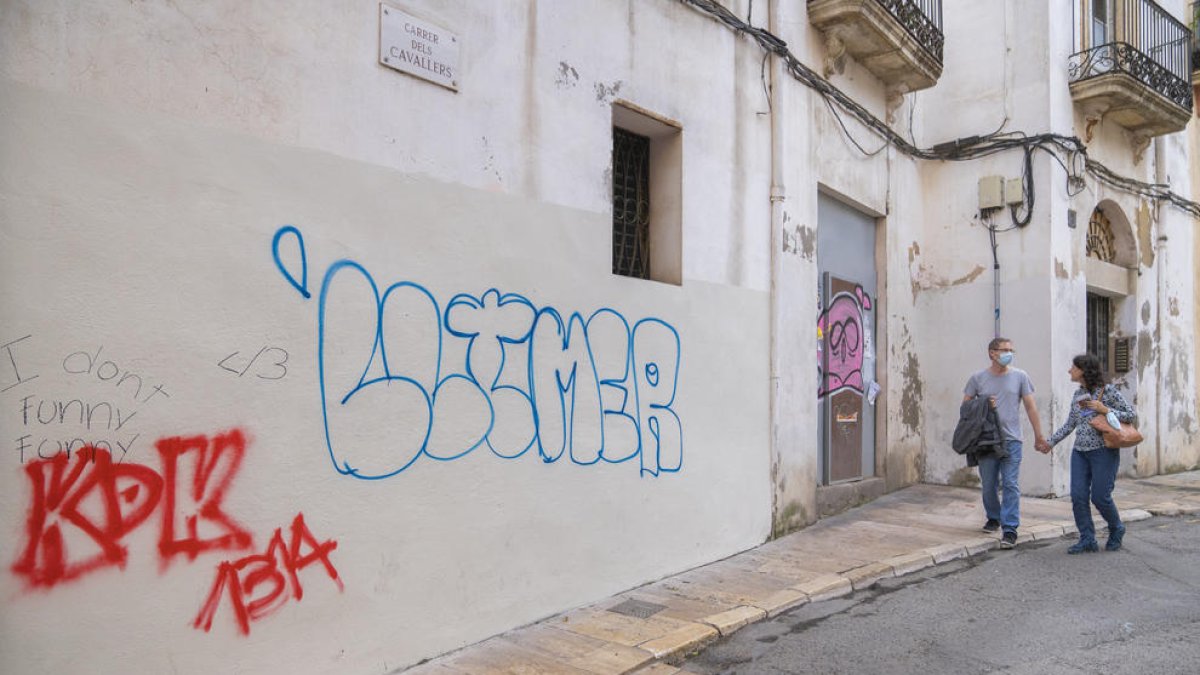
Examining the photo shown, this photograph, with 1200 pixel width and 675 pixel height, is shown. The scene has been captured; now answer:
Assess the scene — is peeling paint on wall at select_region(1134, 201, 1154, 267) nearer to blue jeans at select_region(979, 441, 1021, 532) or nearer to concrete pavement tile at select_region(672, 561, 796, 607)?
blue jeans at select_region(979, 441, 1021, 532)

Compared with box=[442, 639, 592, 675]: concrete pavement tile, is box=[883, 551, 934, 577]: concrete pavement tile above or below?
above

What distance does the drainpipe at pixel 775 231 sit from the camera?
7.04 meters

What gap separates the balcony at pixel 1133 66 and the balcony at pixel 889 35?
2.13 meters

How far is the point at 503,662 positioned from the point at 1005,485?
187 inches

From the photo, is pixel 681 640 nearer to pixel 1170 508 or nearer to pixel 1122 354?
pixel 1170 508

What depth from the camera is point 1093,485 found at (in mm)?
6598

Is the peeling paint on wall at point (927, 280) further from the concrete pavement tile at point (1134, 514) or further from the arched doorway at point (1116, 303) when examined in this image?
the concrete pavement tile at point (1134, 514)

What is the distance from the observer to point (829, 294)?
8.56 meters

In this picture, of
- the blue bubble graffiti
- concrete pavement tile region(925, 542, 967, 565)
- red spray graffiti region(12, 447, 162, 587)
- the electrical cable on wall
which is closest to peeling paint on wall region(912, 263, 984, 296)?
the electrical cable on wall

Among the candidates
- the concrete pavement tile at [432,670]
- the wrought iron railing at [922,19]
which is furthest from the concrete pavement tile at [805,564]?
the wrought iron railing at [922,19]

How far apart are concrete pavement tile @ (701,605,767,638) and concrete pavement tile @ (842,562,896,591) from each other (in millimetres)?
1041

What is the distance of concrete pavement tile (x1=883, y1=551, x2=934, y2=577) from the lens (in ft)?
20.2

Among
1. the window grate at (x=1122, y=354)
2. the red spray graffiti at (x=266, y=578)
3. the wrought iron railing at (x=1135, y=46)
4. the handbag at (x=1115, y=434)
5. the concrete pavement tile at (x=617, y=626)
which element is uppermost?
the wrought iron railing at (x=1135, y=46)

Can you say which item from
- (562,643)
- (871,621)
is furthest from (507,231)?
(871,621)
